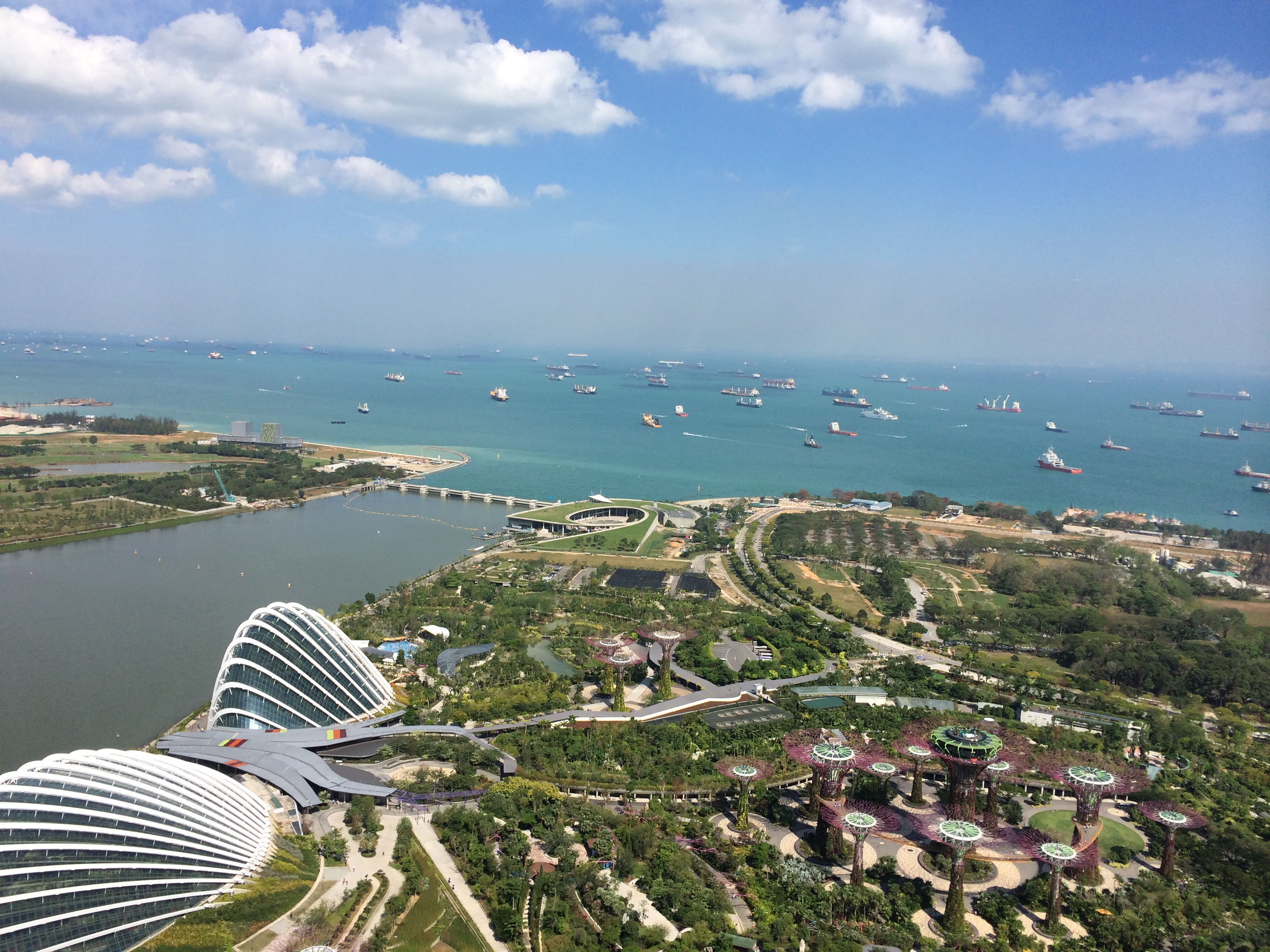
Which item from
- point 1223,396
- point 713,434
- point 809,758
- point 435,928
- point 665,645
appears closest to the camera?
point 435,928

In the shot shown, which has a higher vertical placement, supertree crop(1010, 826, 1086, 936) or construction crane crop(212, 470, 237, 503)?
construction crane crop(212, 470, 237, 503)

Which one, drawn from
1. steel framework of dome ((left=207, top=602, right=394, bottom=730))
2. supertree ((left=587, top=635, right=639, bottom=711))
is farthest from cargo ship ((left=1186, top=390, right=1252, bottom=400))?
steel framework of dome ((left=207, top=602, right=394, bottom=730))

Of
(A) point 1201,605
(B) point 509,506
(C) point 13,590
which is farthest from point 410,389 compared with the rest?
(A) point 1201,605

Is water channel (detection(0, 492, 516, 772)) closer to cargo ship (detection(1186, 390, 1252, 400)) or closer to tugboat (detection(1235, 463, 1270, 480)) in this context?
tugboat (detection(1235, 463, 1270, 480))

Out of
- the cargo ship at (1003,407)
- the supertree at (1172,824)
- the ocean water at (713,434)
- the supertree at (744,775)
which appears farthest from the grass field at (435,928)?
the cargo ship at (1003,407)

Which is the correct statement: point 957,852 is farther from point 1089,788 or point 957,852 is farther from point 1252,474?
point 1252,474

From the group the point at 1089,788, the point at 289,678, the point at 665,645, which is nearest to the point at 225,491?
the point at 289,678

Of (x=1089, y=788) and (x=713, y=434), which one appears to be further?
(x=713, y=434)

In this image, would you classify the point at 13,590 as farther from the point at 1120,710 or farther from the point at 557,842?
the point at 1120,710
